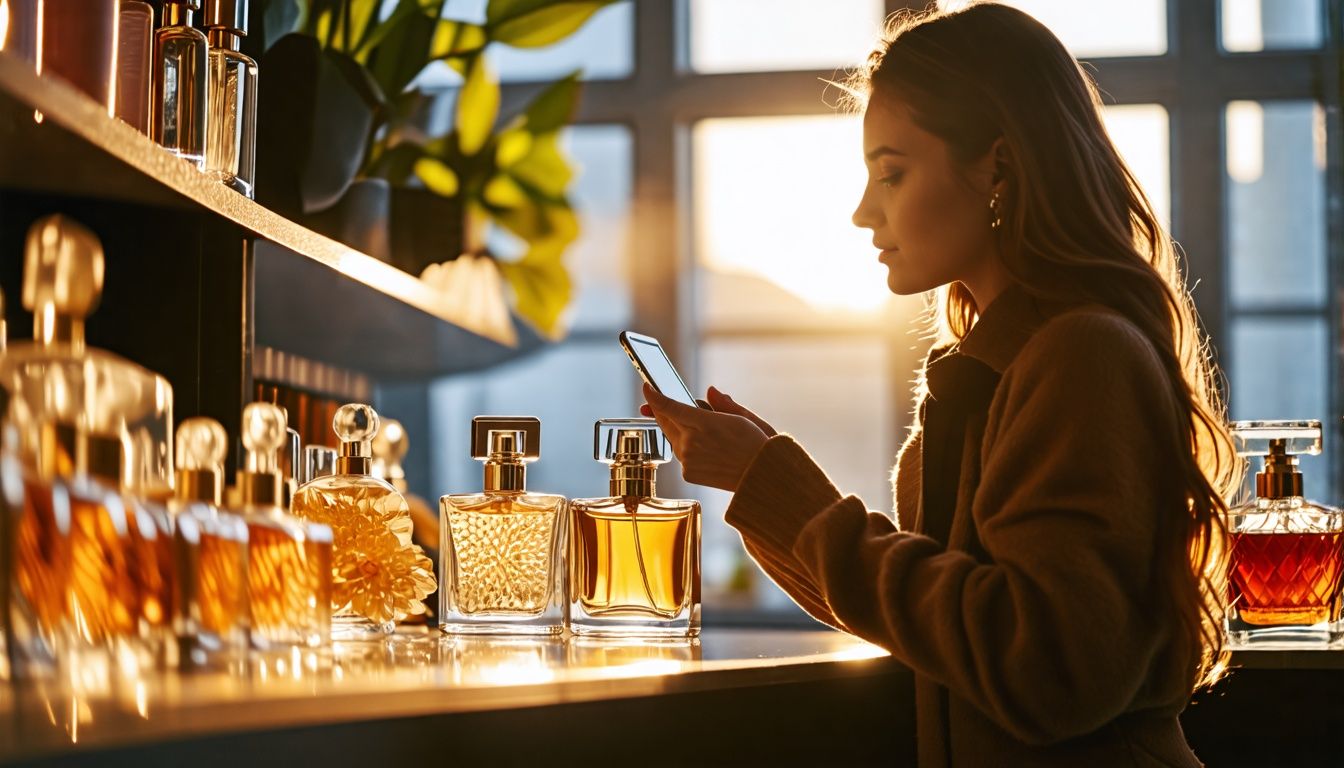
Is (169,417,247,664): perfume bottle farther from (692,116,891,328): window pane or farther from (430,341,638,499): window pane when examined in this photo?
(692,116,891,328): window pane

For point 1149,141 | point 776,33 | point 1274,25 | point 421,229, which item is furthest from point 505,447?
point 1274,25

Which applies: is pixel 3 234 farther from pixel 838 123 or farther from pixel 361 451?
pixel 838 123

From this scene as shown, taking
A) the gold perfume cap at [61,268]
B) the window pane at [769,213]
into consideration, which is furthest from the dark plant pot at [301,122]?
the window pane at [769,213]

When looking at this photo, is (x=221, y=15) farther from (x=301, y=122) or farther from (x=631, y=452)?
(x=631, y=452)

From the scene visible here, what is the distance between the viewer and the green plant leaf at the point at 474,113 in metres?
2.16

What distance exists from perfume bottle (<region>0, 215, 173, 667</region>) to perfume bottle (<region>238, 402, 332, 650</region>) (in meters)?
0.08

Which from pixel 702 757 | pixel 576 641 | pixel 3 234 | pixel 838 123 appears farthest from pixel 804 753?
pixel 838 123

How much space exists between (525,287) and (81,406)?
80.0 inches

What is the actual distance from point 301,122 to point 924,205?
2.12 feet

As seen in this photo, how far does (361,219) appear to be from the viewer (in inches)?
59.2

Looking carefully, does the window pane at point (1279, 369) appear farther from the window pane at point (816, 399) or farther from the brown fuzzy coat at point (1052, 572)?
the brown fuzzy coat at point (1052, 572)

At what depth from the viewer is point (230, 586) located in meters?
0.77

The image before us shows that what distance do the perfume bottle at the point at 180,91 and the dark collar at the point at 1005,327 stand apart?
639mm

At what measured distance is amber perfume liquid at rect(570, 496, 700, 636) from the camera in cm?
116
